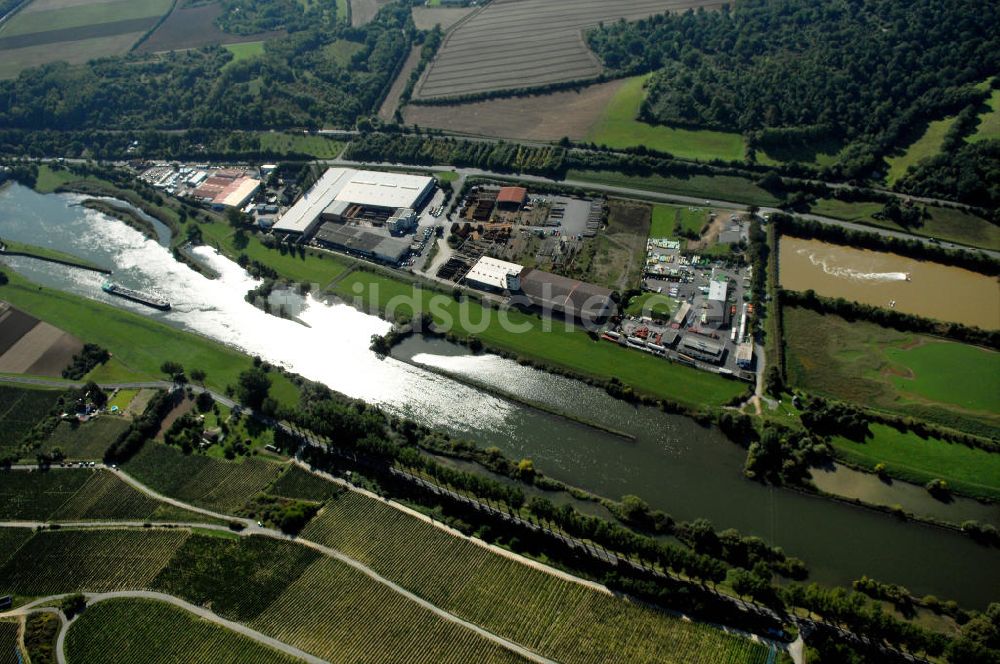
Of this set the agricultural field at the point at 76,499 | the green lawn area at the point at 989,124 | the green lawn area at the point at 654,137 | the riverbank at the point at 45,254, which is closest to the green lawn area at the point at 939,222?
the green lawn area at the point at 654,137

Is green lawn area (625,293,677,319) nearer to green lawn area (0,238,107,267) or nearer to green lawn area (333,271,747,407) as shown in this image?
green lawn area (333,271,747,407)

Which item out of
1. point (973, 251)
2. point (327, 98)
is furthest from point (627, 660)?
point (327, 98)

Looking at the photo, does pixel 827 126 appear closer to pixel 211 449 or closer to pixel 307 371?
pixel 307 371

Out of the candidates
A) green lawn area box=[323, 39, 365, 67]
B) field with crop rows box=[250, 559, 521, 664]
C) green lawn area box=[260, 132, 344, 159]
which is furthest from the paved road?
green lawn area box=[323, 39, 365, 67]

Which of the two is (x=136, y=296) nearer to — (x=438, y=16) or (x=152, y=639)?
(x=152, y=639)

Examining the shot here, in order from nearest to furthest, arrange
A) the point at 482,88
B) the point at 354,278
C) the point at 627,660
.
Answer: the point at 627,660
the point at 354,278
the point at 482,88

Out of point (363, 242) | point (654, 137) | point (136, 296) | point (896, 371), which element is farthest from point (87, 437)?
point (654, 137)
